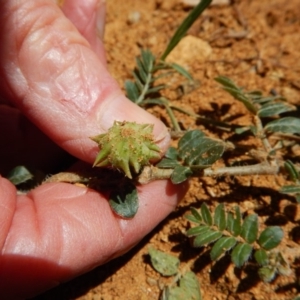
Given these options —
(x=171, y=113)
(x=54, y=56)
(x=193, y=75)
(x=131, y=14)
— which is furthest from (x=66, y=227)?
(x=131, y=14)

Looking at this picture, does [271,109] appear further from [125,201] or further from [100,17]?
[100,17]

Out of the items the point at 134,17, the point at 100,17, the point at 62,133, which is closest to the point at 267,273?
the point at 62,133

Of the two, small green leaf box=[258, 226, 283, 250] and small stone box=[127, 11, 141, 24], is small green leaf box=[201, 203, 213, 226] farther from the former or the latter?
small stone box=[127, 11, 141, 24]

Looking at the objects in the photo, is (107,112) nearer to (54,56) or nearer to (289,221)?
(54,56)

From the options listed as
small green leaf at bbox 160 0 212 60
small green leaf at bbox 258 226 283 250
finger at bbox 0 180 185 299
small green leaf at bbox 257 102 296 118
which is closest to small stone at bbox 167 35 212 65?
small green leaf at bbox 160 0 212 60

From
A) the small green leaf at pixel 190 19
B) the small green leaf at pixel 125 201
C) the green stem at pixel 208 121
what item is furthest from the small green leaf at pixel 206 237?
the small green leaf at pixel 190 19
